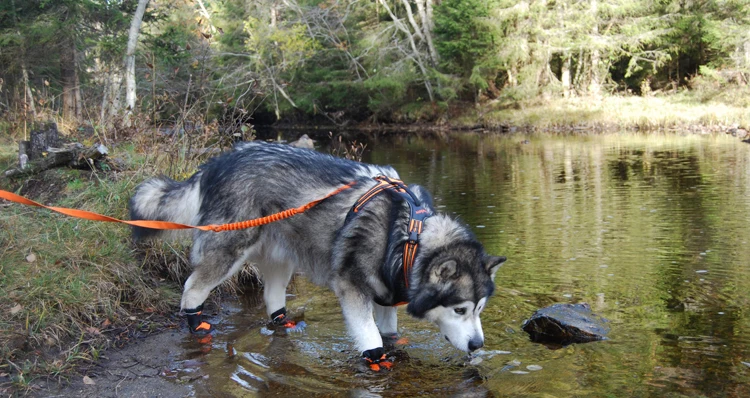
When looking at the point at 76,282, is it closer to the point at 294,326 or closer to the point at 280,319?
the point at 280,319

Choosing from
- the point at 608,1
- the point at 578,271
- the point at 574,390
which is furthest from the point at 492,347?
the point at 608,1

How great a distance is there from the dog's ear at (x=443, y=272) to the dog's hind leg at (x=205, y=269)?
1.55 meters

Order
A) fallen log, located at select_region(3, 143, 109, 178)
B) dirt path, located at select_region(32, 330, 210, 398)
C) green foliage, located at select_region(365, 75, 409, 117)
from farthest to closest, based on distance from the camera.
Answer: green foliage, located at select_region(365, 75, 409, 117) → fallen log, located at select_region(3, 143, 109, 178) → dirt path, located at select_region(32, 330, 210, 398)

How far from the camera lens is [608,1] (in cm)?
3694

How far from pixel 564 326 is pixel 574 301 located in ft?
3.48

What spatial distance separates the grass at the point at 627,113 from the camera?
2775 cm

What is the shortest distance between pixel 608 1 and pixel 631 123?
10734 millimetres

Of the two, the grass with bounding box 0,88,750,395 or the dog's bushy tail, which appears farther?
the dog's bushy tail

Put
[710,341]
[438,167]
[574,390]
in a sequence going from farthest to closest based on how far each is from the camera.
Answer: [438,167], [710,341], [574,390]

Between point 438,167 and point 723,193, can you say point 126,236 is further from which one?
point 438,167

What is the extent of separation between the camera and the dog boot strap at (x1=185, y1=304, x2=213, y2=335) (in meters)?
5.32

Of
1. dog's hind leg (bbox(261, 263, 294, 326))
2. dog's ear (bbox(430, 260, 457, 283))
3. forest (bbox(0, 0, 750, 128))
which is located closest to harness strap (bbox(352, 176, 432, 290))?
dog's ear (bbox(430, 260, 457, 283))

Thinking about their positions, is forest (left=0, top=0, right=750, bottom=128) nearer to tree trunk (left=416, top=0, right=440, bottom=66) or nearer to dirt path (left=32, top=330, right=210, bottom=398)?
tree trunk (left=416, top=0, right=440, bottom=66)

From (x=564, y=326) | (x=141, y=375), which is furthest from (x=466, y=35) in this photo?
(x=141, y=375)
